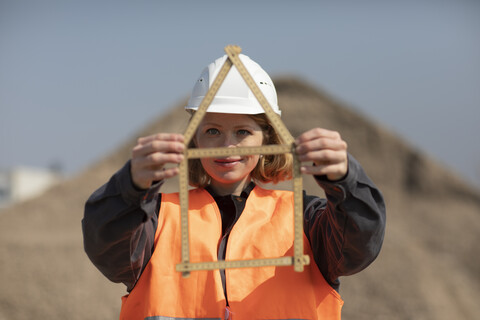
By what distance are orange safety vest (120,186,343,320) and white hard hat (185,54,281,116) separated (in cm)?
62

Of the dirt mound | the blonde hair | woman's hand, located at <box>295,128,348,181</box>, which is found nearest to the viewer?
woman's hand, located at <box>295,128,348,181</box>

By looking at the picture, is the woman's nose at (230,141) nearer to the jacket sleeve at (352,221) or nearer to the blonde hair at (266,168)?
the blonde hair at (266,168)

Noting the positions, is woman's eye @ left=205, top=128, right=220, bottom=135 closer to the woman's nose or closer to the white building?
the woman's nose

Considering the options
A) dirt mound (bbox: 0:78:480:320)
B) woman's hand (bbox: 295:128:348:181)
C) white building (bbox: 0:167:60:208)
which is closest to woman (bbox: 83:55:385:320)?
woman's hand (bbox: 295:128:348:181)

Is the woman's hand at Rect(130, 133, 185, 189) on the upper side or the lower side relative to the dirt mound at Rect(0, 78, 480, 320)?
upper

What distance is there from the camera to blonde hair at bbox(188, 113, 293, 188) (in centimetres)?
340

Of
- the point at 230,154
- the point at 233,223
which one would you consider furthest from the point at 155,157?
the point at 233,223

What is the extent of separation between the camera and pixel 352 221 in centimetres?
254

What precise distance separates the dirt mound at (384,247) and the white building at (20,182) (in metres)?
26.3

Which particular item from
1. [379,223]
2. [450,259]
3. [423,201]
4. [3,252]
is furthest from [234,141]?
[423,201]

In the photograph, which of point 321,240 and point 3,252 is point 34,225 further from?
point 321,240

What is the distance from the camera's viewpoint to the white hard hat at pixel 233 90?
123 inches

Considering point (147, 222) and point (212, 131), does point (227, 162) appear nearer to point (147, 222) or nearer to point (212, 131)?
point (212, 131)

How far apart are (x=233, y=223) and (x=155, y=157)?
80cm
